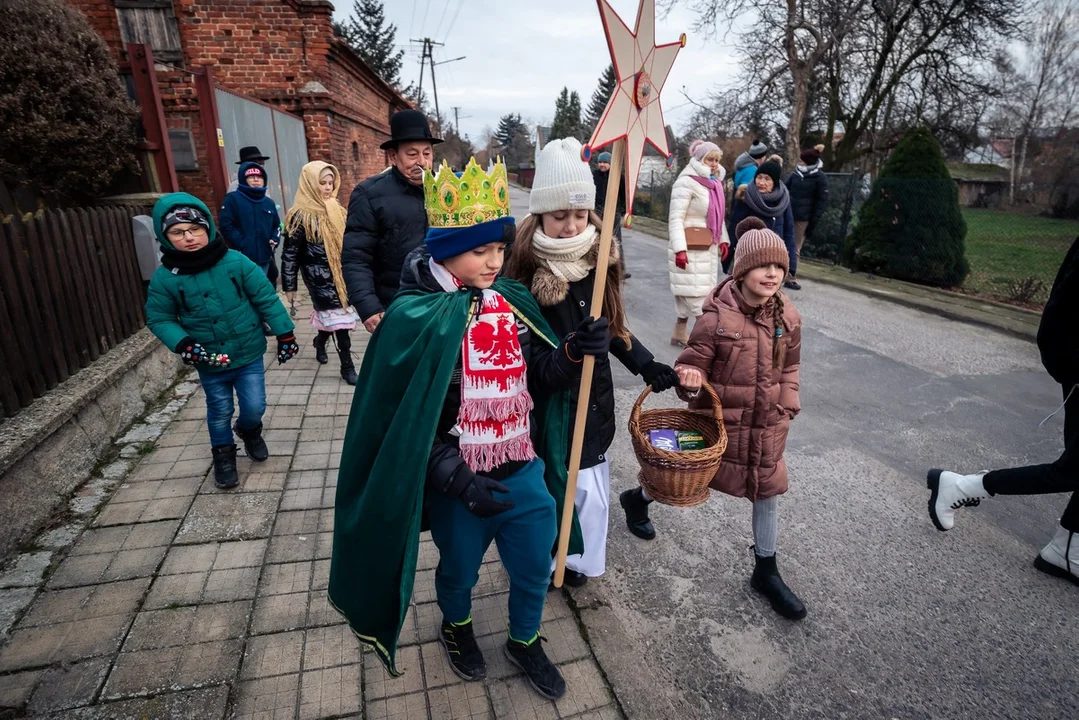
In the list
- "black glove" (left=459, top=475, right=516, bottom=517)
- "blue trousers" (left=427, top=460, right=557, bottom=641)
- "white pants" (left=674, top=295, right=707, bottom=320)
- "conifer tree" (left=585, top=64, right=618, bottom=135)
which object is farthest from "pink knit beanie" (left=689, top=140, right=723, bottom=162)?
"conifer tree" (left=585, top=64, right=618, bottom=135)

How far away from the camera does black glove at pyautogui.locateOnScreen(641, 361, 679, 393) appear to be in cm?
236

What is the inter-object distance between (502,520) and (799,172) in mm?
9503

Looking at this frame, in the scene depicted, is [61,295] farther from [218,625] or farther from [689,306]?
[689,306]

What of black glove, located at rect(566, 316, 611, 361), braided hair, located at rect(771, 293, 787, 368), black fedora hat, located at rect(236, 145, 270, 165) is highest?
black fedora hat, located at rect(236, 145, 270, 165)

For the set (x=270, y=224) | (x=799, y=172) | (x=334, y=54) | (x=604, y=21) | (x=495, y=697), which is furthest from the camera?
(x=334, y=54)

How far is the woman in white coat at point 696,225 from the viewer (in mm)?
5758

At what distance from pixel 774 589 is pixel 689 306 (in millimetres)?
3726

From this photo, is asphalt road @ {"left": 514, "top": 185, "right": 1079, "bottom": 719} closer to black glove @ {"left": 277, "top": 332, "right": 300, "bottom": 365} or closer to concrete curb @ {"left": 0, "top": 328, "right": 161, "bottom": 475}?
black glove @ {"left": 277, "top": 332, "right": 300, "bottom": 365}

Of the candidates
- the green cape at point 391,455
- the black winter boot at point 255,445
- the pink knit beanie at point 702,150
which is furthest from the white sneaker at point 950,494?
the black winter boot at point 255,445

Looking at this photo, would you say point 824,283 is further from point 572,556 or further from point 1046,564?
point 572,556

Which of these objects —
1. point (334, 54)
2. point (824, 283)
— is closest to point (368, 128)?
point (334, 54)

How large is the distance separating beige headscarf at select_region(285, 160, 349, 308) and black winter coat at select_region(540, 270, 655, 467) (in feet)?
10.8

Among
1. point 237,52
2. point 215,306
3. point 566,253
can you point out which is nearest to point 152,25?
point 237,52

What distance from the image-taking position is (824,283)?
9.96 metres
